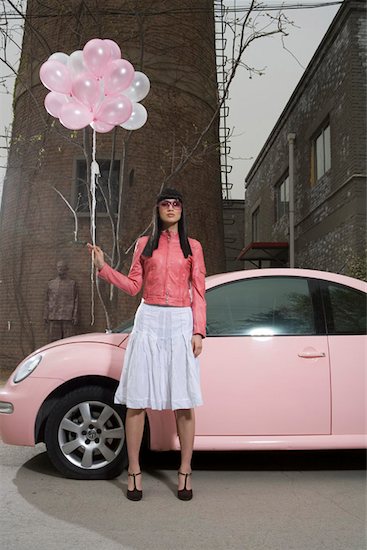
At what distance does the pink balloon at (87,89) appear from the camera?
500 centimetres

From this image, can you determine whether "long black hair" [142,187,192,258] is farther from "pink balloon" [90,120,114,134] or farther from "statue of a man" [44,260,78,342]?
"statue of a man" [44,260,78,342]

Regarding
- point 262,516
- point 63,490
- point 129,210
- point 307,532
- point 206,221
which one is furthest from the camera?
point 206,221

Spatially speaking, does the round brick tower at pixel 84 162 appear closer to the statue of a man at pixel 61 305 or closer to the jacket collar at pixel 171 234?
the statue of a man at pixel 61 305

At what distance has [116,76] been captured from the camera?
5.07m

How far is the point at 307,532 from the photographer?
3082mm

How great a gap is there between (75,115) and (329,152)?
9120 millimetres

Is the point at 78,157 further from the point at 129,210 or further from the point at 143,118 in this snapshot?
the point at 143,118

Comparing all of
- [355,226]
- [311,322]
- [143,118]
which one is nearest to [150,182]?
[355,226]

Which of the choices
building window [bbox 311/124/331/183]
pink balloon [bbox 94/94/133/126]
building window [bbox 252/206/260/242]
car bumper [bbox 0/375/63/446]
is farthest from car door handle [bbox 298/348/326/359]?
building window [bbox 252/206/260/242]

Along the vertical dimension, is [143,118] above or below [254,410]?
above

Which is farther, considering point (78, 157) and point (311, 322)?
point (78, 157)

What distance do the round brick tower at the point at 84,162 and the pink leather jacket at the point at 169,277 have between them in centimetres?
742

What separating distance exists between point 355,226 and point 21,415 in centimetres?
827

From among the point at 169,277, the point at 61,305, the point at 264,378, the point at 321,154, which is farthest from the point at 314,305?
the point at 321,154
